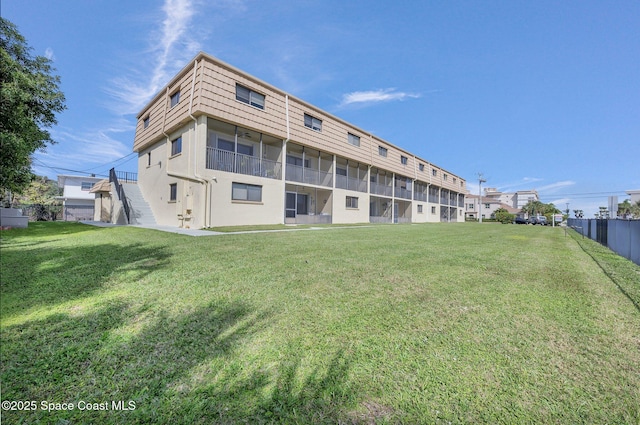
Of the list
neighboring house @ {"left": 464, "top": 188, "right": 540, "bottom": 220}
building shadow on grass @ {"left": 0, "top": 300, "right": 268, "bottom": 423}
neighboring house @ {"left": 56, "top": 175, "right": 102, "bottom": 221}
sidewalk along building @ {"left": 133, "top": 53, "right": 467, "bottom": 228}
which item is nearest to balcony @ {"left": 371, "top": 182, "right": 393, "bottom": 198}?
sidewalk along building @ {"left": 133, "top": 53, "right": 467, "bottom": 228}

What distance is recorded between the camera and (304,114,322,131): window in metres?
18.8

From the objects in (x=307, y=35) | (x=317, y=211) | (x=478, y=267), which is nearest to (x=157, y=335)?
(x=478, y=267)

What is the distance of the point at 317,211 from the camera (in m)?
21.1

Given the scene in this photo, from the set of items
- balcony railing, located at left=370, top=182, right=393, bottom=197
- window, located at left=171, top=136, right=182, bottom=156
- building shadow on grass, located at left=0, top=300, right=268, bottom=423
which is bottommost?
building shadow on grass, located at left=0, top=300, right=268, bottom=423

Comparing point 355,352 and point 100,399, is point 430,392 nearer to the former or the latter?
point 355,352

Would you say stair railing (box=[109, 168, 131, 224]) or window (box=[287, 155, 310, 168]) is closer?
stair railing (box=[109, 168, 131, 224])

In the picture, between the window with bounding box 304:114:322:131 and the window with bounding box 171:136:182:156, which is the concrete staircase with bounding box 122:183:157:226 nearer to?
the window with bounding box 171:136:182:156

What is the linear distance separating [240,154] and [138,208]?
8099mm

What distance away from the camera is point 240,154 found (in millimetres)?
14977

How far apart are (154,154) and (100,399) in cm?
1942

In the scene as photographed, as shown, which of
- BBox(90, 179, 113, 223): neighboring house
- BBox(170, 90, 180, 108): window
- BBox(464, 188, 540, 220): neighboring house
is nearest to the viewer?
BBox(170, 90, 180, 108): window

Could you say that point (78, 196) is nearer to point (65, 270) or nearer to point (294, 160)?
point (294, 160)

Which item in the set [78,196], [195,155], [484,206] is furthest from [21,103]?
[484,206]

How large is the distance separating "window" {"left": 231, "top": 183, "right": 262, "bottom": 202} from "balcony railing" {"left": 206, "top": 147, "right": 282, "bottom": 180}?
82 centimetres
